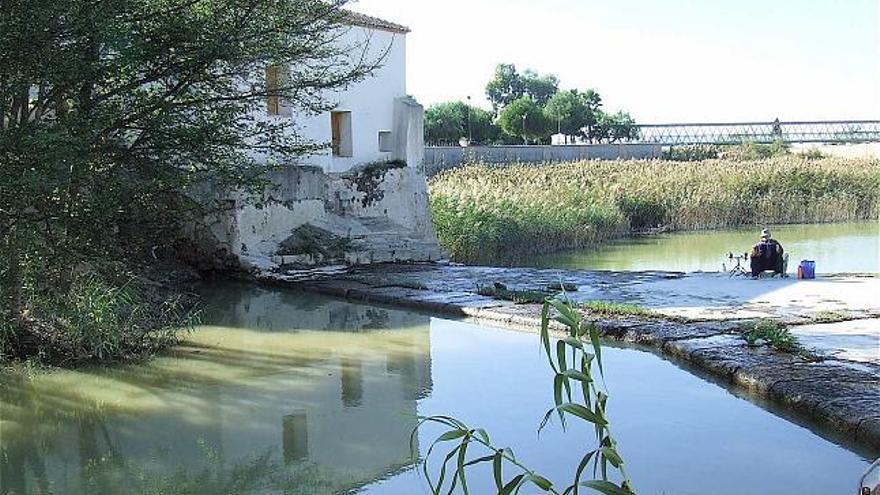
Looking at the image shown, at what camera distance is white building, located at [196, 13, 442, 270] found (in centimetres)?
1530

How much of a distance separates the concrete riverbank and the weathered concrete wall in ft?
47.9

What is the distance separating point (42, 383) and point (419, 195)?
9.87 m

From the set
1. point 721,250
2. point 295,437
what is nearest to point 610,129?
point 721,250

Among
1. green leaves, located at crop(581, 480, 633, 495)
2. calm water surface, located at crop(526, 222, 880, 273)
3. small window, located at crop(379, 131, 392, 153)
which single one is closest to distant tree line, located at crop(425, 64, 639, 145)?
calm water surface, located at crop(526, 222, 880, 273)

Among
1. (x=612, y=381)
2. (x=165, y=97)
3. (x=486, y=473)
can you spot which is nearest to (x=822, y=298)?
(x=612, y=381)

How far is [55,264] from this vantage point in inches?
347

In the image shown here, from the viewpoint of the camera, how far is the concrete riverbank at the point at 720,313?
6.74m

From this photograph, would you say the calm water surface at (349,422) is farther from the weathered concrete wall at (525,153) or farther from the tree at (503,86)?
the tree at (503,86)

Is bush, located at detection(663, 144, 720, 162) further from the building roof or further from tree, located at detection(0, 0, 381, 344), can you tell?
tree, located at detection(0, 0, 381, 344)

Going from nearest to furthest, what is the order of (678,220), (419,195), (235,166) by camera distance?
(235,166), (419,195), (678,220)

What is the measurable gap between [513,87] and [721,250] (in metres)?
45.5

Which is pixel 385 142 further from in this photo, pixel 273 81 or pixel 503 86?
pixel 503 86

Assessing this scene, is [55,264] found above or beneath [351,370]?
above

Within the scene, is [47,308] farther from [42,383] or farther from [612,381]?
[612,381]
